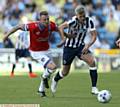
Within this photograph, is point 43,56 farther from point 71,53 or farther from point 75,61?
point 75,61

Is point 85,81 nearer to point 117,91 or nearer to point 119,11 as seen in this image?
point 117,91

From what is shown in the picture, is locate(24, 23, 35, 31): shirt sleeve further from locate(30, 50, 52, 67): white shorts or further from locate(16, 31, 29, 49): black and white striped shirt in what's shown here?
locate(16, 31, 29, 49): black and white striped shirt

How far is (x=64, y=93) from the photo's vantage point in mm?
15609

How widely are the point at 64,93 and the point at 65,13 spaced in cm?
1278

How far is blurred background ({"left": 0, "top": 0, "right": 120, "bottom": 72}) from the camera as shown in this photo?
25.9 m

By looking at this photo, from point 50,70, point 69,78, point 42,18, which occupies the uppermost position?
point 42,18

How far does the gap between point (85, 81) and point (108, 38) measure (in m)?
8.22

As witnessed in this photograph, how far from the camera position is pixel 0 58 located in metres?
25.7

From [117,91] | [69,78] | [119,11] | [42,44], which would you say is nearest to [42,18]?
[42,44]

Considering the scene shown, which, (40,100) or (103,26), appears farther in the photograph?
(103,26)

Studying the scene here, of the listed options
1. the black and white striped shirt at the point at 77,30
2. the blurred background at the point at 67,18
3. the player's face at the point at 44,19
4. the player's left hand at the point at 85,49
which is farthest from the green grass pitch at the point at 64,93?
the blurred background at the point at 67,18

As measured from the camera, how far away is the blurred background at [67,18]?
2588 cm

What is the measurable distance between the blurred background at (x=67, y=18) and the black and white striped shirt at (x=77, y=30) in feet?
Answer: 35.1

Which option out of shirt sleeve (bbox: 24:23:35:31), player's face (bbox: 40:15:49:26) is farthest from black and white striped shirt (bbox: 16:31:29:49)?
player's face (bbox: 40:15:49:26)
